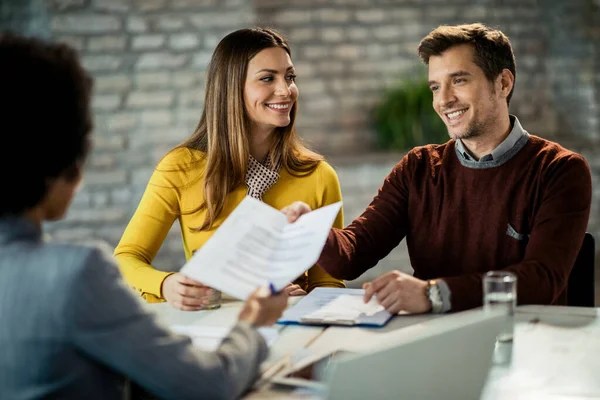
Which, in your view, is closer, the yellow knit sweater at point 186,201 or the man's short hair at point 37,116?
the man's short hair at point 37,116

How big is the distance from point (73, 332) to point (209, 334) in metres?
0.62

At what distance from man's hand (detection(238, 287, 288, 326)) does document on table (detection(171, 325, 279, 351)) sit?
0.80 feet

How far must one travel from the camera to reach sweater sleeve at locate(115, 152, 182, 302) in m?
2.30

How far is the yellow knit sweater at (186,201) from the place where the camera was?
244 cm

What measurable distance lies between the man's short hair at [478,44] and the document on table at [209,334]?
3.46ft

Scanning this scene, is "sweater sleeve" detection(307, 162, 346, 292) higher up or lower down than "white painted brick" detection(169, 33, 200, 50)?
lower down

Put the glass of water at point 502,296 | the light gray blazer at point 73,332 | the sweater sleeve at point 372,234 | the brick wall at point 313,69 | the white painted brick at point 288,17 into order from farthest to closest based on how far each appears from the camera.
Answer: the white painted brick at point 288,17, the brick wall at point 313,69, the sweater sleeve at point 372,234, the glass of water at point 502,296, the light gray blazer at point 73,332

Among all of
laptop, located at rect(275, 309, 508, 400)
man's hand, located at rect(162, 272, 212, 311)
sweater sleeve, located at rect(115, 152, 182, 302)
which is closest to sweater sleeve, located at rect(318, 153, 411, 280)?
man's hand, located at rect(162, 272, 212, 311)

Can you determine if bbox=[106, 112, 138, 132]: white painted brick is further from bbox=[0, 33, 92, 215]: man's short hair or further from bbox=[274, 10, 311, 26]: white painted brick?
bbox=[0, 33, 92, 215]: man's short hair

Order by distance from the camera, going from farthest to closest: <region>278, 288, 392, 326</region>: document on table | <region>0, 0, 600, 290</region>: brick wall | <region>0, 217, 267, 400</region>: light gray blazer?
<region>0, 0, 600, 290</region>: brick wall, <region>278, 288, 392, 326</region>: document on table, <region>0, 217, 267, 400</region>: light gray blazer

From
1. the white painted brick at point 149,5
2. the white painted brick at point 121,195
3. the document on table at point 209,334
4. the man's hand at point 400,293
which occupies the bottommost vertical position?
the white painted brick at point 121,195

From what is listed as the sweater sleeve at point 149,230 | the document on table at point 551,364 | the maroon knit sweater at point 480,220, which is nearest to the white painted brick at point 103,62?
the sweater sleeve at point 149,230

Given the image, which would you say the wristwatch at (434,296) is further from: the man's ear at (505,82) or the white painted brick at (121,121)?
the white painted brick at (121,121)

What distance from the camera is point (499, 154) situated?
2238mm
